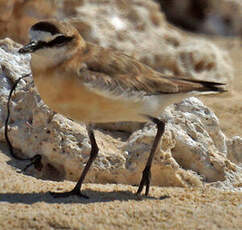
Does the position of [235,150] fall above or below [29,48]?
below

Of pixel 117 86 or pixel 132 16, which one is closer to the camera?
pixel 117 86

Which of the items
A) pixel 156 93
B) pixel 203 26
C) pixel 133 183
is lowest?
pixel 203 26

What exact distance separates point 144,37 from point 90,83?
3.75 m

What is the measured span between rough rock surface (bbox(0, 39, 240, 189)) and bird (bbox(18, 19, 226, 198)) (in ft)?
0.74

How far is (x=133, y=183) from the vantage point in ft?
12.8

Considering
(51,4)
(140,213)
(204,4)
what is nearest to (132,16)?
(51,4)

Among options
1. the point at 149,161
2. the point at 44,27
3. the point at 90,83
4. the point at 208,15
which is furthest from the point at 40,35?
the point at 208,15

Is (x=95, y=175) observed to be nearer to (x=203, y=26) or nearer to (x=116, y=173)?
(x=116, y=173)

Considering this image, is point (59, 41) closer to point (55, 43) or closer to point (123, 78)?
point (55, 43)

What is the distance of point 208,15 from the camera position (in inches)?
367

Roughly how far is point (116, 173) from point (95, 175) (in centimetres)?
14

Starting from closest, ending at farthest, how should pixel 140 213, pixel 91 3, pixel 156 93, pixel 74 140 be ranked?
1. pixel 140 213
2. pixel 156 93
3. pixel 74 140
4. pixel 91 3

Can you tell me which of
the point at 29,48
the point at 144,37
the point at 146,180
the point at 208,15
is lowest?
the point at 208,15

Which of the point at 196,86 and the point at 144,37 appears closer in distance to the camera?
the point at 196,86
